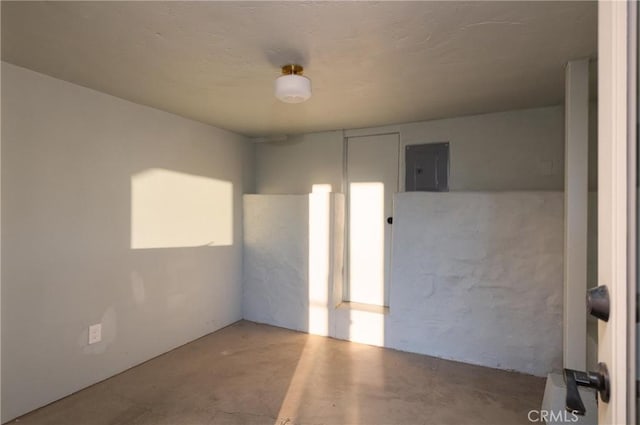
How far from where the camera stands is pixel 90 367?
2328mm

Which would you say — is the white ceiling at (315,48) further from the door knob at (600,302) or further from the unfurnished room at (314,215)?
the door knob at (600,302)

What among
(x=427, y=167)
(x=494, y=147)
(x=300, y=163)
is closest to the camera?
(x=494, y=147)

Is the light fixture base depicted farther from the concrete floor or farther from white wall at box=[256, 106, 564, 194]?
the concrete floor

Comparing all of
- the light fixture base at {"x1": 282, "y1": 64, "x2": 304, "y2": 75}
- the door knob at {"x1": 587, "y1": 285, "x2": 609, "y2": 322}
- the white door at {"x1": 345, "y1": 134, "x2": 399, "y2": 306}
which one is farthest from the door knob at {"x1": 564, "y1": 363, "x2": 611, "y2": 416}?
the white door at {"x1": 345, "y1": 134, "x2": 399, "y2": 306}

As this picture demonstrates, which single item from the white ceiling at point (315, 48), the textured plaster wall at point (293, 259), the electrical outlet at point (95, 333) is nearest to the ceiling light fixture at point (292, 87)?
the white ceiling at point (315, 48)

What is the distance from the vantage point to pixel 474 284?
2744 millimetres

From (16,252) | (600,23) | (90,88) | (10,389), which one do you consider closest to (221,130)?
(90,88)

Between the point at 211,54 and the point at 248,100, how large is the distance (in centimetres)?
75

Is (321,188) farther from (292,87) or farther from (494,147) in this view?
(292,87)

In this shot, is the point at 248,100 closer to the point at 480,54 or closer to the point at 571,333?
the point at 480,54

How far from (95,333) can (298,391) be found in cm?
149

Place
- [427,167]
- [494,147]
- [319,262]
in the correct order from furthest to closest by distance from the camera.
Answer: [319,262], [427,167], [494,147]

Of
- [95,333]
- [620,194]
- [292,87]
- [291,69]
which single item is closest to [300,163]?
[291,69]

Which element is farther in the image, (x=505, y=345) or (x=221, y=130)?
(x=221, y=130)
